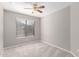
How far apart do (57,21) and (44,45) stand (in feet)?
2.25

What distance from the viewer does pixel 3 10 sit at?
1397 millimetres

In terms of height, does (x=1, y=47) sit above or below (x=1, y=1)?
below

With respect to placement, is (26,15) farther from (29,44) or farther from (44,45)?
(44,45)

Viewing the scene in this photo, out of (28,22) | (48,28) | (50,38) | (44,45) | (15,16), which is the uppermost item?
(15,16)

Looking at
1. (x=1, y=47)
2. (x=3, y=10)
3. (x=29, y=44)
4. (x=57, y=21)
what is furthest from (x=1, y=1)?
(x=57, y=21)

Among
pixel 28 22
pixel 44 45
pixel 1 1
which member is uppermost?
pixel 1 1

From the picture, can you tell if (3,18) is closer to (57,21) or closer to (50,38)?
(50,38)

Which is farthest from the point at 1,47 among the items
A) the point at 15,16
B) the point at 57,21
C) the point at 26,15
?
the point at 57,21

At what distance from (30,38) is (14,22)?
1.49 ft

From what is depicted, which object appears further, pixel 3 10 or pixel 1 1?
pixel 3 10

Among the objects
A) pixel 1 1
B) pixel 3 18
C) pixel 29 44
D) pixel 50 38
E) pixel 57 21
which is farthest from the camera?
pixel 57 21

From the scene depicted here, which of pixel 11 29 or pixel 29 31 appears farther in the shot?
pixel 29 31

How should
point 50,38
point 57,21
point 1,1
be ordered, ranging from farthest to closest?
point 57,21, point 50,38, point 1,1

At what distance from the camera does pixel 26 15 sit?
1.66 meters
